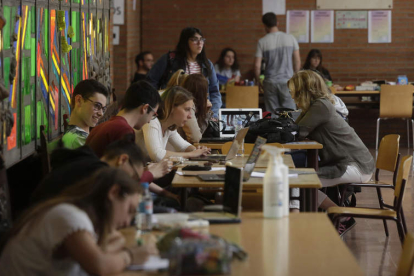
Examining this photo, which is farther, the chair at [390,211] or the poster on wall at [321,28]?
the poster on wall at [321,28]

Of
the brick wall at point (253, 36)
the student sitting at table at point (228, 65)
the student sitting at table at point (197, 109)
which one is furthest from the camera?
the brick wall at point (253, 36)

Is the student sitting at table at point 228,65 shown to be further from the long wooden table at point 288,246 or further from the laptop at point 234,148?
the long wooden table at point 288,246

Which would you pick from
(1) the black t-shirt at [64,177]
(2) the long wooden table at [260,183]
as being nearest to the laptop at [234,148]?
(2) the long wooden table at [260,183]

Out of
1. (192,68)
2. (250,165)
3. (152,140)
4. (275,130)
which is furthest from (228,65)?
(250,165)

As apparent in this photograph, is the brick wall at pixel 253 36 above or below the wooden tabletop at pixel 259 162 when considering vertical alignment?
above

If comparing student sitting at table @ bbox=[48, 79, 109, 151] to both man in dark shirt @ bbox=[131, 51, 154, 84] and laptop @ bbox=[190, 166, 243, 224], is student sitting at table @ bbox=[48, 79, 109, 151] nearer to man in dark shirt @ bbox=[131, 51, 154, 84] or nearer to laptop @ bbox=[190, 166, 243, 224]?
laptop @ bbox=[190, 166, 243, 224]

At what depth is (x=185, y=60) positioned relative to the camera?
663cm

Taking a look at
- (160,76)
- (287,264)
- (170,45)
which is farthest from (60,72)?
(170,45)

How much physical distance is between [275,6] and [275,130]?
577 cm

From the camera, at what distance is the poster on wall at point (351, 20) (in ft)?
34.4

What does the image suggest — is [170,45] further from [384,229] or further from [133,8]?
[384,229]

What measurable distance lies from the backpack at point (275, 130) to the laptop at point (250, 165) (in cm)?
152

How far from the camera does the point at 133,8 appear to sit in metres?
9.85

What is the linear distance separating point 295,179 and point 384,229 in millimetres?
1865
